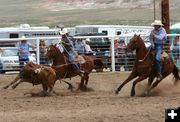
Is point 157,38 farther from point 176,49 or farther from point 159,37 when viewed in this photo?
point 176,49

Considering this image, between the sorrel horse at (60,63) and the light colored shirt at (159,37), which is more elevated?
the light colored shirt at (159,37)

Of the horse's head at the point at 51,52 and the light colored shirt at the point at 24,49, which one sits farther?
the light colored shirt at the point at 24,49

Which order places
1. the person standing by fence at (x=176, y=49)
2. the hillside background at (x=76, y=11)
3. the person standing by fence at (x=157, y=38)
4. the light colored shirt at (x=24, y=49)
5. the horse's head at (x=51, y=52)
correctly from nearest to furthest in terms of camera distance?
the person standing by fence at (x=157, y=38)
the horse's head at (x=51, y=52)
the light colored shirt at (x=24, y=49)
the person standing by fence at (x=176, y=49)
the hillside background at (x=76, y=11)

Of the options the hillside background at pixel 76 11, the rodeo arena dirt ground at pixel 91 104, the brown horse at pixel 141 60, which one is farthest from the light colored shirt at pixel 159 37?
the hillside background at pixel 76 11

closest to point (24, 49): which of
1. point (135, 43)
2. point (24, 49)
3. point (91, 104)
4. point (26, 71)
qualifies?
point (24, 49)

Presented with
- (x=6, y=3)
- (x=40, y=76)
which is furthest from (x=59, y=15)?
(x=40, y=76)

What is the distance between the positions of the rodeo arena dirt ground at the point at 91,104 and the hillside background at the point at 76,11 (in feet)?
226

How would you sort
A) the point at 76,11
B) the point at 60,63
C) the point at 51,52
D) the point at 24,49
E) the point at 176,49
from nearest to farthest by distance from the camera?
the point at 51,52 < the point at 60,63 < the point at 24,49 < the point at 176,49 < the point at 76,11

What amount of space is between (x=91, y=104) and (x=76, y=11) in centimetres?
9351

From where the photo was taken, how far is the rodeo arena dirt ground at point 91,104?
10.6m

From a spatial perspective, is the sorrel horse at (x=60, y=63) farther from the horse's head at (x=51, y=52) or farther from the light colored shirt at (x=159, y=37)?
the light colored shirt at (x=159, y=37)

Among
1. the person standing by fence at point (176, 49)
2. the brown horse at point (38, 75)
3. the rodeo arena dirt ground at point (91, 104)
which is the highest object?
the person standing by fence at point (176, 49)

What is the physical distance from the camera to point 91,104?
1278 cm

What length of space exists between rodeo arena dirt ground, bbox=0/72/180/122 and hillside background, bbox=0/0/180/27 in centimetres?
6883
